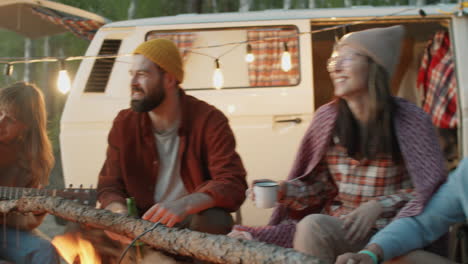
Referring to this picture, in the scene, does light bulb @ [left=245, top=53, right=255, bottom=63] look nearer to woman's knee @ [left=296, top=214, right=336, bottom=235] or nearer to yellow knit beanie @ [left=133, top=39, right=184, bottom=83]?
yellow knit beanie @ [left=133, top=39, right=184, bottom=83]

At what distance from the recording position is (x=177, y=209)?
93.3 inches

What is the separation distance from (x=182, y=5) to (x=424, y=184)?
1600 centimetres

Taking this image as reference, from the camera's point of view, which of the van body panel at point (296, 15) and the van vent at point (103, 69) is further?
the van vent at point (103, 69)

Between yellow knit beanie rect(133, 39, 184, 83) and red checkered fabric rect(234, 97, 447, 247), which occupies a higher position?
yellow knit beanie rect(133, 39, 184, 83)

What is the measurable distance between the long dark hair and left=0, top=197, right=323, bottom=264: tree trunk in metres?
0.84

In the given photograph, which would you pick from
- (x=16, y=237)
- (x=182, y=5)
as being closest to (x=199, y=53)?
(x=16, y=237)

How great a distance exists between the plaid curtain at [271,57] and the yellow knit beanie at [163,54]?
1988 millimetres

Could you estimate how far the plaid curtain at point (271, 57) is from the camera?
4.90 m

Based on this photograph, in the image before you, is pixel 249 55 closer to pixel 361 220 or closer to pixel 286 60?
pixel 286 60

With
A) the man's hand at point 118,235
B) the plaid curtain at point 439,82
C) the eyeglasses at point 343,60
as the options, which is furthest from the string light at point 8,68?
the plaid curtain at point 439,82

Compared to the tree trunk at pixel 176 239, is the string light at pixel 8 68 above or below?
above

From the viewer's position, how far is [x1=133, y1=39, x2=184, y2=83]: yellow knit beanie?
2.89 meters

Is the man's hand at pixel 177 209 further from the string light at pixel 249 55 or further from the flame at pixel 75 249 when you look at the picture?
the string light at pixel 249 55

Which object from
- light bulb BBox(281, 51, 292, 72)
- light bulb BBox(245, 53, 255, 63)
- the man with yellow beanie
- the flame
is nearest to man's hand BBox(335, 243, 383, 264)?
the man with yellow beanie
